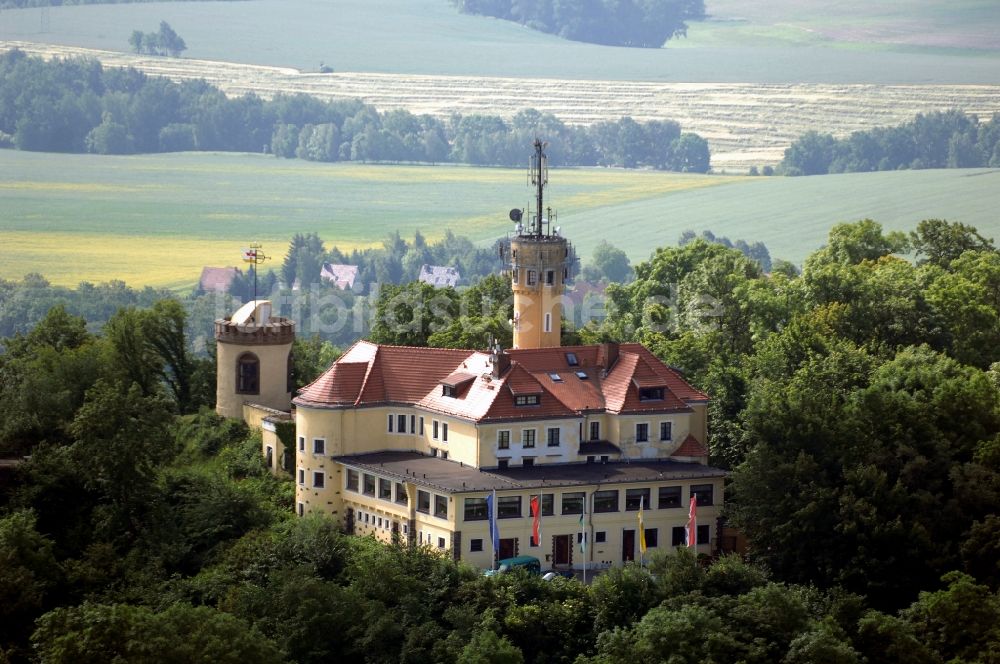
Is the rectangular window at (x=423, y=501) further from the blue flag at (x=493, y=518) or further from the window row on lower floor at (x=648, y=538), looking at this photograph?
the blue flag at (x=493, y=518)

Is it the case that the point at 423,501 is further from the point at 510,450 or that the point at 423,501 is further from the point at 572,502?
the point at 572,502

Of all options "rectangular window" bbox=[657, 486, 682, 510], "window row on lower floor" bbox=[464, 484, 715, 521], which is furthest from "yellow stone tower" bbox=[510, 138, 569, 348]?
"window row on lower floor" bbox=[464, 484, 715, 521]

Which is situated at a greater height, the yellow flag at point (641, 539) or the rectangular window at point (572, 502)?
the rectangular window at point (572, 502)

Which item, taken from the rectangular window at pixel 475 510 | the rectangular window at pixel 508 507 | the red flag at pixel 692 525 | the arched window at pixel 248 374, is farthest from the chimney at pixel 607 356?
the arched window at pixel 248 374

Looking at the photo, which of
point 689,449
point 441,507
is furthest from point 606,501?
point 441,507

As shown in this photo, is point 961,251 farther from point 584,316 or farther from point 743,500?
point 743,500

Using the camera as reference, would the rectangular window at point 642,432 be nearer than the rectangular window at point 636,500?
No

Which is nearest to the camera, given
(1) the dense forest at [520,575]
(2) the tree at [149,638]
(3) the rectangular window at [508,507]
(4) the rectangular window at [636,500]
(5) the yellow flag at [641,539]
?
(2) the tree at [149,638]

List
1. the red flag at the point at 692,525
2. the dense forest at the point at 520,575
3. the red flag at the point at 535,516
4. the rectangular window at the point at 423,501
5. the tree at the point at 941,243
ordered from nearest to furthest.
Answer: the dense forest at the point at 520,575 → the red flag at the point at 535,516 → the rectangular window at the point at 423,501 → the red flag at the point at 692,525 → the tree at the point at 941,243
